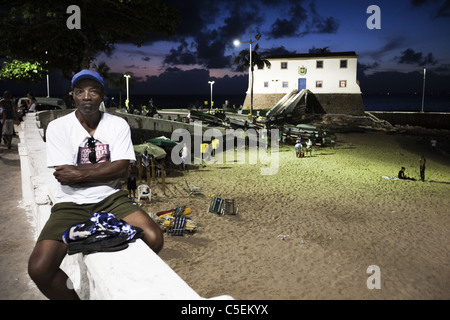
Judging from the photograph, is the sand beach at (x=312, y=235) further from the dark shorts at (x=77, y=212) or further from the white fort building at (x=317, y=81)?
the white fort building at (x=317, y=81)

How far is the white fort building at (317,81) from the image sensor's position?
1986 inches

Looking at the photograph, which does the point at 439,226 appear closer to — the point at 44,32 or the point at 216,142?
the point at 216,142

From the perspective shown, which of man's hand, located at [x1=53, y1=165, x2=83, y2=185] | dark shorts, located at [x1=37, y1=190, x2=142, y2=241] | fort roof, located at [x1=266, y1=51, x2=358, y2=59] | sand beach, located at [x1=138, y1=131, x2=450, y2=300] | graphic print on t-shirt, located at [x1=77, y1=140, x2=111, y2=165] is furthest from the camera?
fort roof, located at [x1=266, y1=51, x2=358, y2=59]

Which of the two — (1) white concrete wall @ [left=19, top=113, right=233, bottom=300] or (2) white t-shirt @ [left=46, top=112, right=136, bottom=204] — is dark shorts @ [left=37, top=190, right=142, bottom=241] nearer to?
(2) white t-shirt @ [left=46, top=112, right=136, bottom=204]

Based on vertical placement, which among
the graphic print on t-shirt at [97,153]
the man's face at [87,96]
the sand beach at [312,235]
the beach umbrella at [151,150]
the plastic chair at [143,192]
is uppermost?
A: the man's face at [87,96]

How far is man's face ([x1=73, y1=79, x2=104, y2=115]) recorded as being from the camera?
133 inches

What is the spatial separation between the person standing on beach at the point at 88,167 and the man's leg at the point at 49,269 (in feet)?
0.04

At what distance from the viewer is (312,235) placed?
11.1m

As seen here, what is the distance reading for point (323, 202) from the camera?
1466 centimetres

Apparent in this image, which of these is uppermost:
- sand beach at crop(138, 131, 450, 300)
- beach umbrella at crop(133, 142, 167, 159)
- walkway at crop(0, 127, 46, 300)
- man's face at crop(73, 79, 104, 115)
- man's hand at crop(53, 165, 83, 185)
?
man's face at crop(73, 79, 104, 115)

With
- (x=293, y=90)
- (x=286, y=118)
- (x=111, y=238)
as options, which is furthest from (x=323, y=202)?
(x=293, y=90)

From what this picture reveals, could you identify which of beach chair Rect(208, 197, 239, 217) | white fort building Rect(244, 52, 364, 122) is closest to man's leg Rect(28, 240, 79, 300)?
beach chair Rect(208, 197, 239, 217)

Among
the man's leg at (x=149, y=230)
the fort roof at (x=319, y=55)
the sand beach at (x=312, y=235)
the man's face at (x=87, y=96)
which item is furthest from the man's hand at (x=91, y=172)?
the fort roof at (x=319, y=55)

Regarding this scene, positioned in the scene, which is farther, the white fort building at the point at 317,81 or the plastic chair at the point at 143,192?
the white fort building at the point at 317,81
